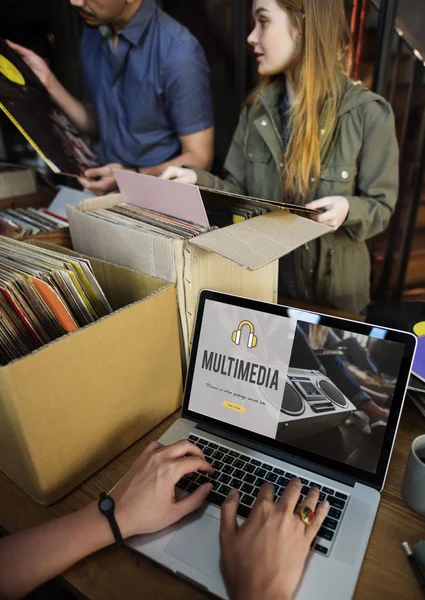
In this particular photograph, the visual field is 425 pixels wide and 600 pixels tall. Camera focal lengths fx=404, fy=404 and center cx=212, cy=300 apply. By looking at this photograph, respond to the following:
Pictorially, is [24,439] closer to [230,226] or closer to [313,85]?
[230,226]

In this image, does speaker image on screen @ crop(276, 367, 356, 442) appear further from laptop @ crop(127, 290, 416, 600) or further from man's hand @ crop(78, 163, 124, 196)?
man's hand @ crop(78, 163, 124, 196)

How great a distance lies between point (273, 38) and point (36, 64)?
94 cm

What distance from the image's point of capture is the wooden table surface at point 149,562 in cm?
56

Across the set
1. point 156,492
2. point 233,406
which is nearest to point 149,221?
point 233,406

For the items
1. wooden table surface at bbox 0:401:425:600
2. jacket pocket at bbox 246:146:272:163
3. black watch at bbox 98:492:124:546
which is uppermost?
jacket pocket at bbox 246:146:272:163

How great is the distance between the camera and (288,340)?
0.74 meters

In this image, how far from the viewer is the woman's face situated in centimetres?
110

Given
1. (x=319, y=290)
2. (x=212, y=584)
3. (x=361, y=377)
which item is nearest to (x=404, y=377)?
(x=361, y=377)

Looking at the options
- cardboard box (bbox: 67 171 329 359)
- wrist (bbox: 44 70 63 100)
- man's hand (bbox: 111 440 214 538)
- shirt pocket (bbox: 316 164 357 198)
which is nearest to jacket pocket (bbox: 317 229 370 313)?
shirt pocket (bbox: 316 164 357 198)

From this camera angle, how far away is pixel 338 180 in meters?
1.21

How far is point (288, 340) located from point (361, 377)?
14 centimetres

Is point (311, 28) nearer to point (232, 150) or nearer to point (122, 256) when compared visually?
point (232, 150)

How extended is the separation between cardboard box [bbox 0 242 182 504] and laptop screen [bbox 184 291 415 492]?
8 cm

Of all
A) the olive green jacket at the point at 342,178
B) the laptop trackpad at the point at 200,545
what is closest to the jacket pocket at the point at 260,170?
the olive green jacket at the point at 342,178
